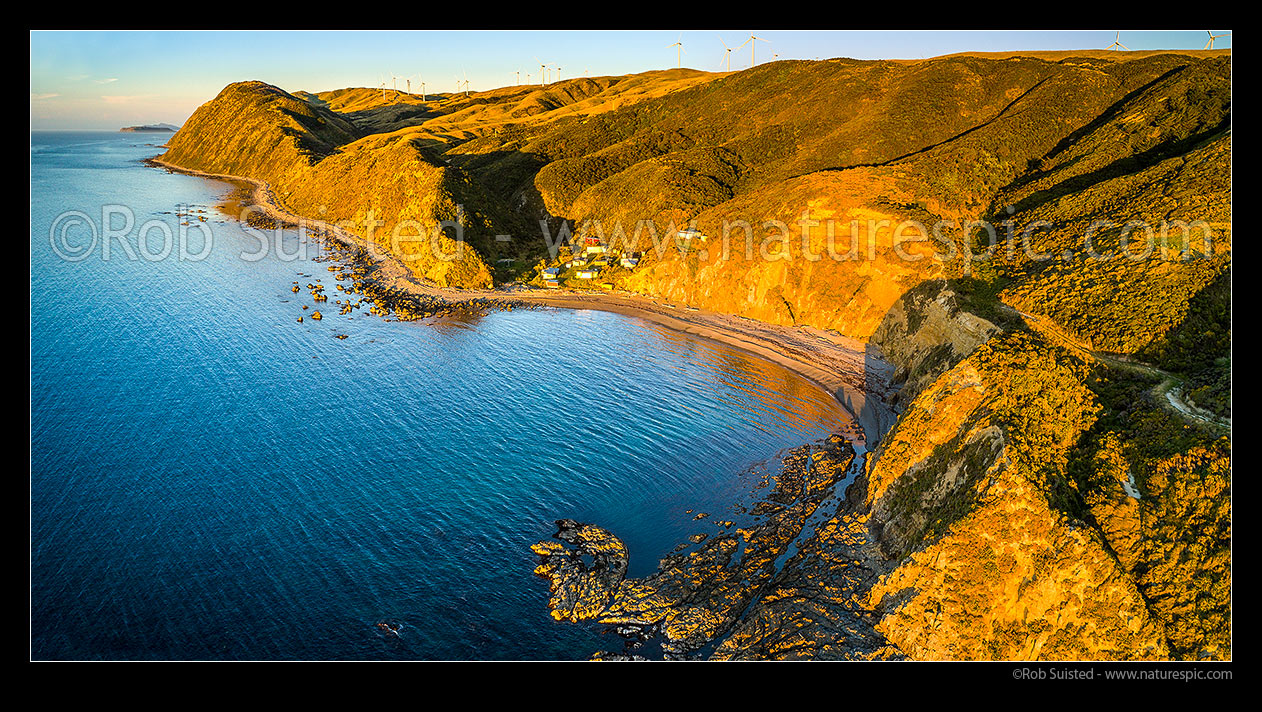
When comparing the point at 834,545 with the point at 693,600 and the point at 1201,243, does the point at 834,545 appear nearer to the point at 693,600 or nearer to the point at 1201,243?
the point at 693,600

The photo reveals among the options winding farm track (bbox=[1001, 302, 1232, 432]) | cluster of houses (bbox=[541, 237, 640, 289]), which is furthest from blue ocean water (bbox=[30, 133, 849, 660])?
winding farm track (bbox=[1001, 302, 1232, 432])

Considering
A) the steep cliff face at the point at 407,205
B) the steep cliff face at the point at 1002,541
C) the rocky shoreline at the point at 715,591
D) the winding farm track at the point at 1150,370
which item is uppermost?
the steep cliff face at the point at 407,205

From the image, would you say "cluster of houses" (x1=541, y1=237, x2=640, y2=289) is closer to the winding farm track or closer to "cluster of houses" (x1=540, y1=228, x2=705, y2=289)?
"cluster of houses" (x1=540, y1=228, x2=705, y2=289)

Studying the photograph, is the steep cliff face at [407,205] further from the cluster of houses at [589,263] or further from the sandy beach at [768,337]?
the cluster of houses at [589,263]

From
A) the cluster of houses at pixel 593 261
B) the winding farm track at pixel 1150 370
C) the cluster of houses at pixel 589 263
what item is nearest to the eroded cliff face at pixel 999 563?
the winding farm track at pixel 1150 370

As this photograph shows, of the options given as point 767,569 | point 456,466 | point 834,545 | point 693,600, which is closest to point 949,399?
point 834,545
